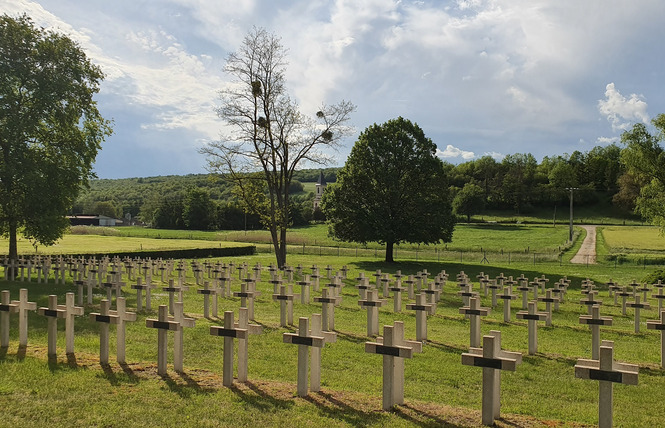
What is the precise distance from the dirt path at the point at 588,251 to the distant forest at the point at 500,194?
13.6 metres

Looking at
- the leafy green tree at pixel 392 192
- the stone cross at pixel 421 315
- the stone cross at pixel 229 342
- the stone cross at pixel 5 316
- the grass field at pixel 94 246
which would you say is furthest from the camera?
the grass field at pixel 94 246

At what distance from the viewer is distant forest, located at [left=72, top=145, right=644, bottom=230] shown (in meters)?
99.1

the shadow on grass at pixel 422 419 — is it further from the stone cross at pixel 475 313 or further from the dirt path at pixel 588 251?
the dirt path at pixel 588 251

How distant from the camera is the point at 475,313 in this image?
9961mm

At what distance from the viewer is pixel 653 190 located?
33.5 m

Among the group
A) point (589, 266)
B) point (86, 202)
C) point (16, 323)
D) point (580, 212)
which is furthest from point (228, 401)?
point (86, 202)

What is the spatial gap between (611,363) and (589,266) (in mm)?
37103

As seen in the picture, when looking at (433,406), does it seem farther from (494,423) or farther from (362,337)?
(362,337)

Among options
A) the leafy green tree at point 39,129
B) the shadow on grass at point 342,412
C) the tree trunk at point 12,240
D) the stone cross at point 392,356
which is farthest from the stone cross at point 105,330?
the tree trunk at point 12,240

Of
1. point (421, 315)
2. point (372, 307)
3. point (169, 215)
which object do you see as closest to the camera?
point (421, 315)

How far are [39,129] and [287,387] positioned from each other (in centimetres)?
2249

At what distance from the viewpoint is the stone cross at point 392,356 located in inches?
236

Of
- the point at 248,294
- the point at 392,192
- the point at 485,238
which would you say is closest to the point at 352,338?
the point at 248,294

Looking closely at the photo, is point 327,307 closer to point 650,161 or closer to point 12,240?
point 12,240
